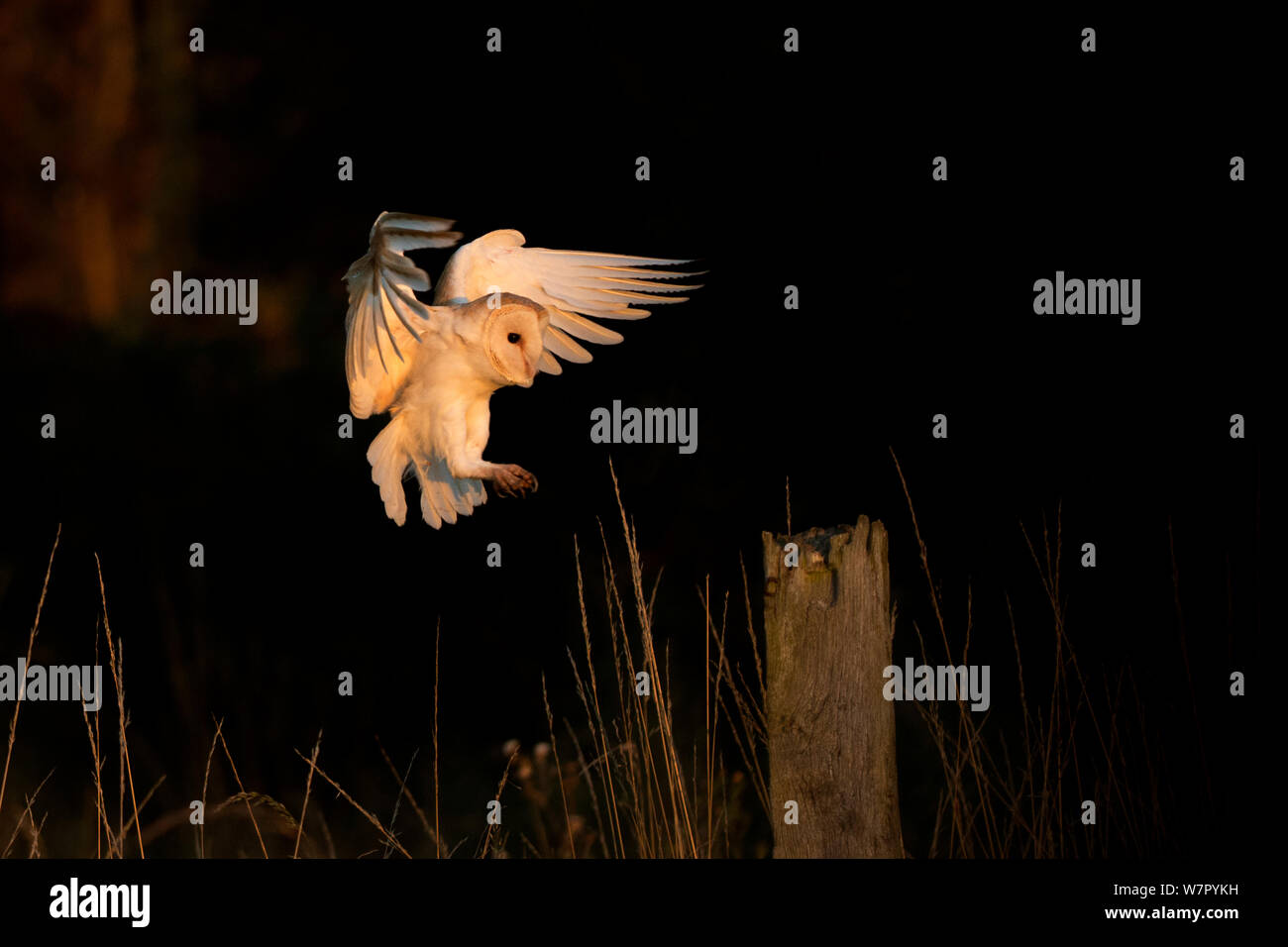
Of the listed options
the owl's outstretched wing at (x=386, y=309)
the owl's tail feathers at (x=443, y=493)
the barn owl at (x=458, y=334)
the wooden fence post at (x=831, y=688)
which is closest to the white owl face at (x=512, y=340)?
the barn owl at (x=458, y=334)

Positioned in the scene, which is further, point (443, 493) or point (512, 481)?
point (443, 493)

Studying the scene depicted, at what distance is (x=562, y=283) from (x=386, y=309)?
1.34 feet

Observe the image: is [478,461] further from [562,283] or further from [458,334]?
[562,283]

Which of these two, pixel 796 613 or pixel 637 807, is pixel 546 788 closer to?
pixel 637 807

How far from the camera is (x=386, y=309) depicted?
250 centimetres

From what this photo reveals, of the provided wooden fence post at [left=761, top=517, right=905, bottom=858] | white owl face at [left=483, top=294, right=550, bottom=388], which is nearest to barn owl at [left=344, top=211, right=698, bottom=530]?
white owl face at [left=483, top=294, right=550, bottom=388]

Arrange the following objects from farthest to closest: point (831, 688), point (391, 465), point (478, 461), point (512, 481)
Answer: point (391, 465) → point (478, 461) → point (512, 481) → point (831, 688)

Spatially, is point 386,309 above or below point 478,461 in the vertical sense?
above

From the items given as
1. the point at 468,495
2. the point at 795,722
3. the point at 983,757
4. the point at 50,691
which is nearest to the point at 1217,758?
the point at 983,757

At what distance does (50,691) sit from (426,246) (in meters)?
1.86

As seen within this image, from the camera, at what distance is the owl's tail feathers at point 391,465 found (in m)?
2.73

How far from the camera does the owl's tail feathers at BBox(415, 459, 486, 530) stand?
273cm

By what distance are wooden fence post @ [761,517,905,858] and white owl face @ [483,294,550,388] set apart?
56 centimetres

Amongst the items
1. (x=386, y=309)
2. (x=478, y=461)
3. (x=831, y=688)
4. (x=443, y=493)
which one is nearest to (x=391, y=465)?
(x=443, y=493)
